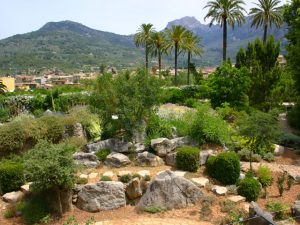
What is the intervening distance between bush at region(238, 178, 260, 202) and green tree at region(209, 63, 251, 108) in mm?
9479

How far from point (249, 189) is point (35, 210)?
5668mm

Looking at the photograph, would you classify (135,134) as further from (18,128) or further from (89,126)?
(18,128)

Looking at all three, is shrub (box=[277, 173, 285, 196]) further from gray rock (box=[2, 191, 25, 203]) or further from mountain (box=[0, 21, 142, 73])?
mountain (box=[0, 21, 142, 73])

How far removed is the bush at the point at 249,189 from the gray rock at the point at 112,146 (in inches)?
160

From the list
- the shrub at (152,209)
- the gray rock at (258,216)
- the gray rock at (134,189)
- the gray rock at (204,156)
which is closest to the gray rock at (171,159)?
the gray rock at (204,156)

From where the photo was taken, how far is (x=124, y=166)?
11.1 metres

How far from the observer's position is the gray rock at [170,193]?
29.9 feet

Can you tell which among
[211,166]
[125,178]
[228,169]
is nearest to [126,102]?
[125,178]

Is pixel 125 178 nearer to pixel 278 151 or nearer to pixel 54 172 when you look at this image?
pixel 54 172

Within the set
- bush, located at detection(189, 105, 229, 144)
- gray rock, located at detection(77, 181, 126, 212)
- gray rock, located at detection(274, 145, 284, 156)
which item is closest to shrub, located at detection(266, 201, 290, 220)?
bush, located at detection(189, 105, 229, 144)

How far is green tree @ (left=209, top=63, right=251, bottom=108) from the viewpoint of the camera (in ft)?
61.2

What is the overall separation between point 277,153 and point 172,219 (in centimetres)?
624

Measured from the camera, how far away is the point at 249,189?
371 inches

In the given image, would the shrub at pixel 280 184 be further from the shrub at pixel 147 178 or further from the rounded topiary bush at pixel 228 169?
the shrub at pixel 147 178
